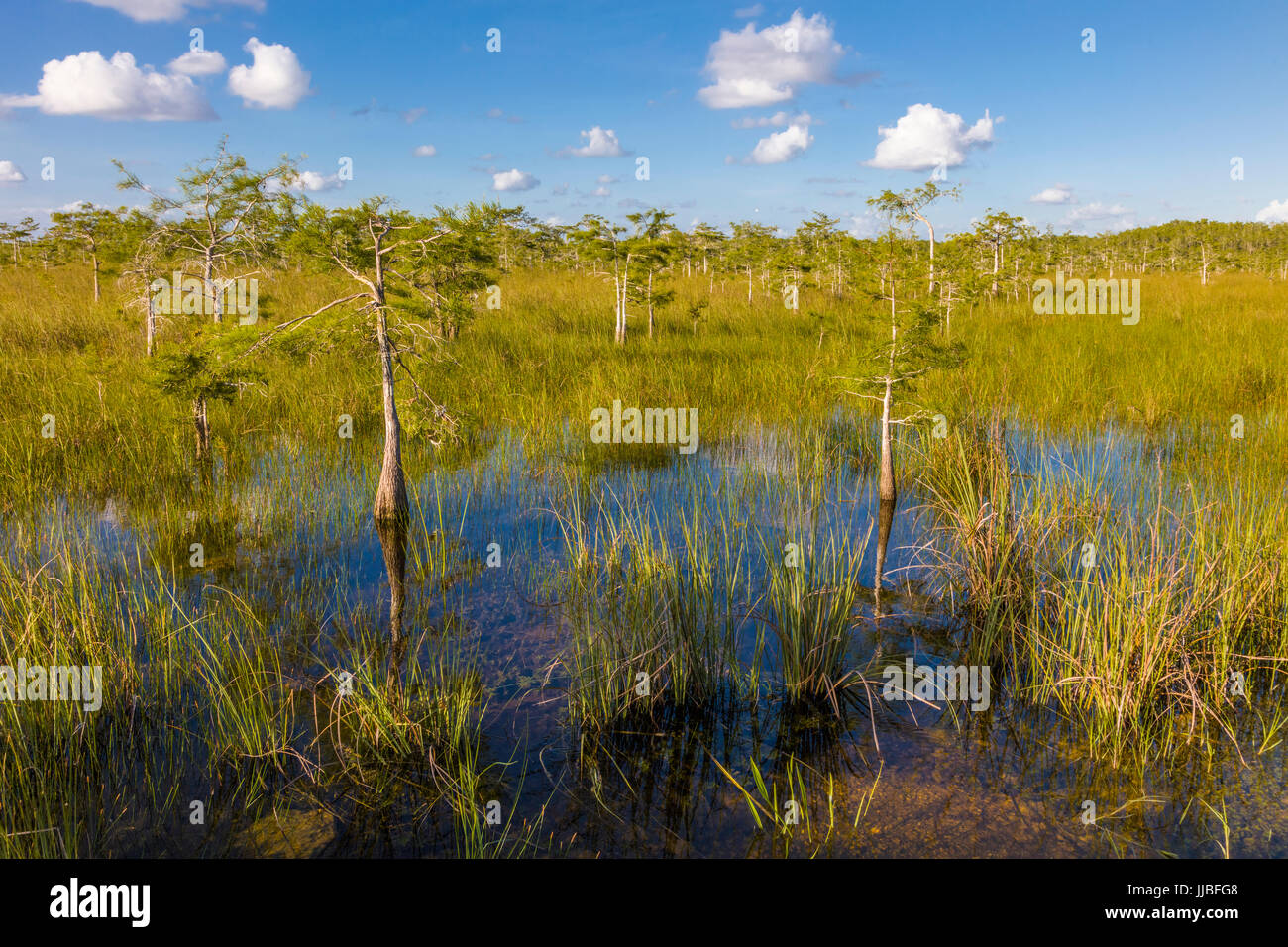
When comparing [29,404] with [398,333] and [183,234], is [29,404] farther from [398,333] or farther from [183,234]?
[398,333]

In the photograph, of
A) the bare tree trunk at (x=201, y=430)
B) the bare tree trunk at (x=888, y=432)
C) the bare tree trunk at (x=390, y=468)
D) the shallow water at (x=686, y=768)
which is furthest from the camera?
the bare tree trunk at (x=201, y=430)

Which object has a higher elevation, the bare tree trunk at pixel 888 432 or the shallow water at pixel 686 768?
the bare tree trunk at pixel 888 432

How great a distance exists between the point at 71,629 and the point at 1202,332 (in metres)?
20.2

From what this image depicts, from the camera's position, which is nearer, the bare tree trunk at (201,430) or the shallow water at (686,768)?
the shallow water at (686,768)

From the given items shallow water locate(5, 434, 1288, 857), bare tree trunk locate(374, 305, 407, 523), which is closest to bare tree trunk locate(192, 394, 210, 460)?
shallow water locate(5, 434, 1288, 857)

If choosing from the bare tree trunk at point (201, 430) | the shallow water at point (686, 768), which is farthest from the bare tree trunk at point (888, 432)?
the bare tree trunk at point (201, 430)

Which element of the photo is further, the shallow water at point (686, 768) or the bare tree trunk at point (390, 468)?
the bare tree trunk at point (390, 468)

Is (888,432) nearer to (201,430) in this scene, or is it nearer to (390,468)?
(390,468)

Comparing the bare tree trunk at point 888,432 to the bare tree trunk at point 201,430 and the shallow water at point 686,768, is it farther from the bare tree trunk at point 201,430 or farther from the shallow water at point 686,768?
the bare tree trunk at point 201,430

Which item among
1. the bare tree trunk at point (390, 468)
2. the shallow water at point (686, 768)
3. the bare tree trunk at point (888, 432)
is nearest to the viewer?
the shallow water at point (686, 768)

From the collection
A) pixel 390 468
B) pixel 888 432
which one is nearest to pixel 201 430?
pixel 390 468

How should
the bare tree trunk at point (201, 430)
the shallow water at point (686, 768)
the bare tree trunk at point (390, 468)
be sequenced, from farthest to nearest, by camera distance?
the bare tree trunk at point (201, 430)
the bare tree trunk at point (390, 468)
the shallow water at point (686, 768)

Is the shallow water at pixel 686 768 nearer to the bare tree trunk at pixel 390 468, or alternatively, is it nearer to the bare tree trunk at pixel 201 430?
the bare tree trunk at pixel 390 468

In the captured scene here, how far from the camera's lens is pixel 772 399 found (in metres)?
13.0
